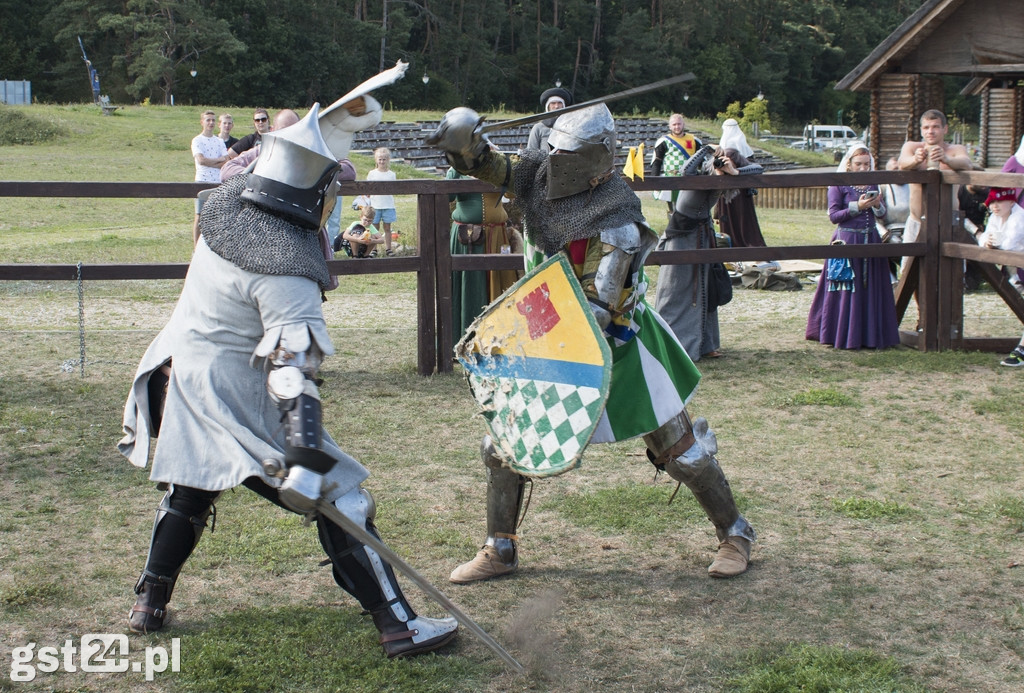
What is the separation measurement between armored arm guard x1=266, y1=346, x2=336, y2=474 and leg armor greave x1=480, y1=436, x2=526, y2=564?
1048 mm

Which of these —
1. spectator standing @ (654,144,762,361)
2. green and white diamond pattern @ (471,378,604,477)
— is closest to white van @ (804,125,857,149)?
spectator standing @ (654,144,762,361)

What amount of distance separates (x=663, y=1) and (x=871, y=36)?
45.5 ft

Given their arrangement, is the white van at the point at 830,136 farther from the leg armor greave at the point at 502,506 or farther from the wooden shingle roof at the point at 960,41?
the leg armor greave at the point at 502,506

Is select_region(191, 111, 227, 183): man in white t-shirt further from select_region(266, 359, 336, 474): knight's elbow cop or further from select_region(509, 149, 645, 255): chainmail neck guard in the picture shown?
select_region(266, 359, 336, 474): knight's elbow cop

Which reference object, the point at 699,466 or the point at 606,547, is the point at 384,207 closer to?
the point at 606,547

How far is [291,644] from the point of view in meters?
3.12

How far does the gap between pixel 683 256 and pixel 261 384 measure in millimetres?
4445

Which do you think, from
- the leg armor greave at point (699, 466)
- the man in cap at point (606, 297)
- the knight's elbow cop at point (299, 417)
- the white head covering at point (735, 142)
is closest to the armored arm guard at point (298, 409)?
the knight's elbow cop at point (299, 417)

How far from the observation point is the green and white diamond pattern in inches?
126

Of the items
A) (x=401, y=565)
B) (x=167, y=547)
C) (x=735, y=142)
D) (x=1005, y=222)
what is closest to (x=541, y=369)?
(x=401, y=565)

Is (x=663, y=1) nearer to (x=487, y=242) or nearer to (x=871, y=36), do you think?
(x=871, y=36)

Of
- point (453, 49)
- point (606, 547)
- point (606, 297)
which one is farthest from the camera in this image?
point (453, 49)

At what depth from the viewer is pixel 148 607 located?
10.3 feet

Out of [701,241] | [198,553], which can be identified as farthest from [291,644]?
[701,241]
